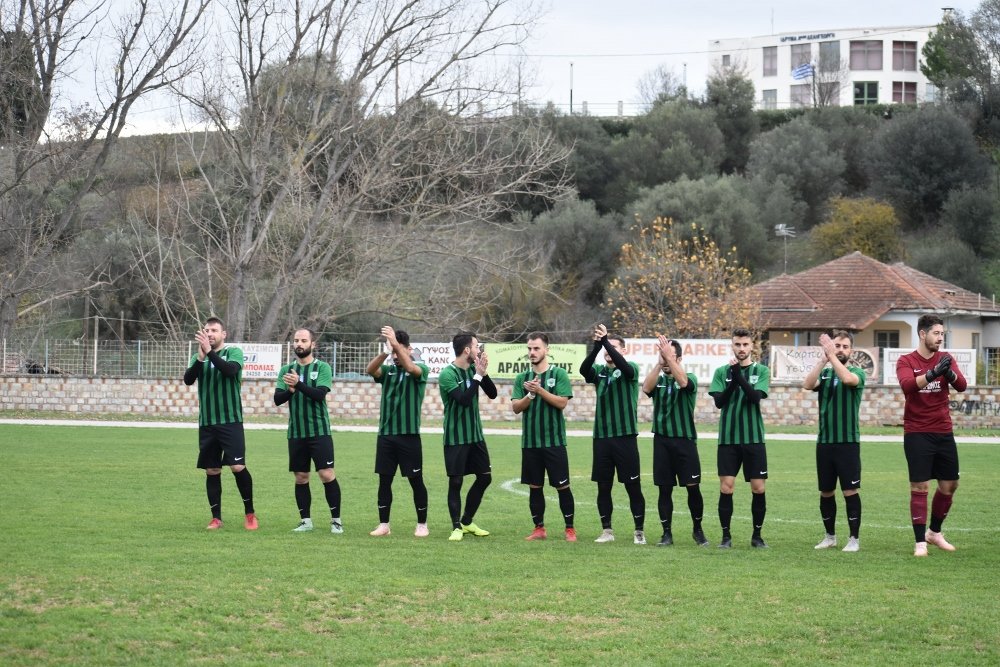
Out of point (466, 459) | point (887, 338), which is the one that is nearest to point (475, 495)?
point (466, 459)

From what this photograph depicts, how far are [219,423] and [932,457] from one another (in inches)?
264

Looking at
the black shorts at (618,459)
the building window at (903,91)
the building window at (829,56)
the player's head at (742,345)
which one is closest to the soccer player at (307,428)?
the black shorts at (618,459)

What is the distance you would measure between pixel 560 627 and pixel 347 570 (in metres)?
2.33

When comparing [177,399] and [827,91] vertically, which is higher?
[827,91]

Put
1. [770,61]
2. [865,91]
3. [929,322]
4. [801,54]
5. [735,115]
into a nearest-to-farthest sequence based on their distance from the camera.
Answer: [929,322]
[735,115]
[865,91]
[801,54]
[770,61]

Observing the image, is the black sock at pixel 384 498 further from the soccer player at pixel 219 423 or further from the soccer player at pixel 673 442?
the soccer player at pixel 673 442

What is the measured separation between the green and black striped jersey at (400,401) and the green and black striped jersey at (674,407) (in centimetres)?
225

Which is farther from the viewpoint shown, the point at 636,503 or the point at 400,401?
the point at 400,401

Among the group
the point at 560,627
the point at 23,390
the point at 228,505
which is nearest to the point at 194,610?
the point at 560,627

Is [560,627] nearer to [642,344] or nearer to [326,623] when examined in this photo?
[326,623]

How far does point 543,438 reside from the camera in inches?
440

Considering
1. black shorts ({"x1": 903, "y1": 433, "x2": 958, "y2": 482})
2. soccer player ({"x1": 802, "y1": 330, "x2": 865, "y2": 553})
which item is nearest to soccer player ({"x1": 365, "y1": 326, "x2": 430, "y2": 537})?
soccer player ({"x1": 802, "y1": 330, "x2": 865, "y2": 553})

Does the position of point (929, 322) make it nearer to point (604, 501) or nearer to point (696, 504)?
point (696, 504)

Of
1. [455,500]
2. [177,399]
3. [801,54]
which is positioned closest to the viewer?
[455,500]
